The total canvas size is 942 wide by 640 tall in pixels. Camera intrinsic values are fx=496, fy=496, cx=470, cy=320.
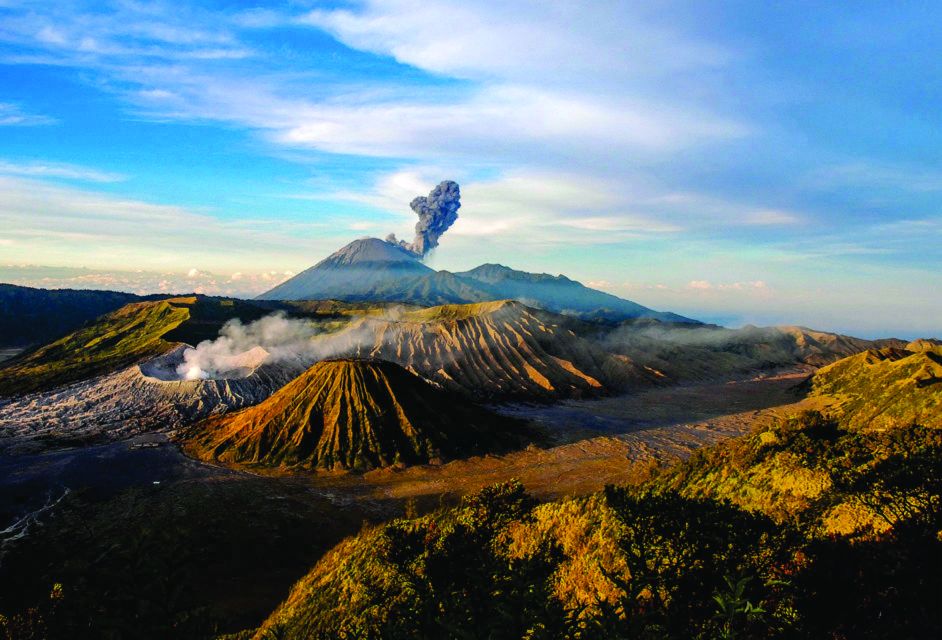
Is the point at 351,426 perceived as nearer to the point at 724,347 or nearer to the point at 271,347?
the point at 271,347

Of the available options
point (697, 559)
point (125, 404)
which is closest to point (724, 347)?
point (125, 404)

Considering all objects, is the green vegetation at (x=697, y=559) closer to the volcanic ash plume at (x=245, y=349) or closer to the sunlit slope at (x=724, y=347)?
the volcanic ash plume at (x=245, y=349)

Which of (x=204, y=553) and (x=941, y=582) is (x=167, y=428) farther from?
(x=941, y=582)

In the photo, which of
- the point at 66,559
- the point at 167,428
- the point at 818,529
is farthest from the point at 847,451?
the point at 167,428

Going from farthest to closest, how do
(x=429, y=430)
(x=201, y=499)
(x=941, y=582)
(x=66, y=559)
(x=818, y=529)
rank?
(x=429, y=430)
(x=201, y=499)
(x=66, y=559)
(x=818, y=529)
(x=941, y=582)

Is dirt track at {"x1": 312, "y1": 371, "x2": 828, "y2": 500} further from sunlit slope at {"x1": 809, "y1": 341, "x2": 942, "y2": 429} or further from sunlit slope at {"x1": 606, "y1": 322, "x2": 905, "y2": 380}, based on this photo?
sunlit slope at {"x1": 606, "y1": 322, "x2": 905, "y2": 380}

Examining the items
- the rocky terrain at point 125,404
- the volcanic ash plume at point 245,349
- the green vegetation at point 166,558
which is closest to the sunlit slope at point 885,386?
the green vegetation at point 166,558
